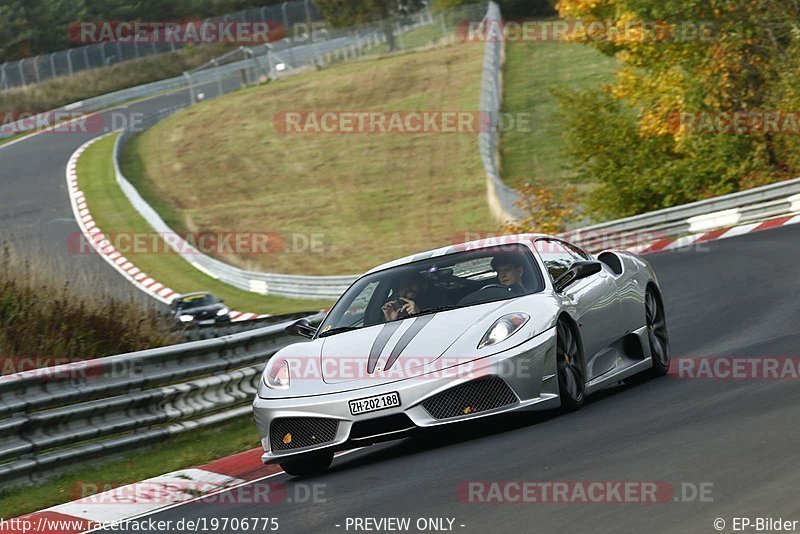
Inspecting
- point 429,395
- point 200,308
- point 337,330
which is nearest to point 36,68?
point 200,308

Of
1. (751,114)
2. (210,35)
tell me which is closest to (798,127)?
(751,114)

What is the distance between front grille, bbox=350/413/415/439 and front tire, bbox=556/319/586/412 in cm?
111

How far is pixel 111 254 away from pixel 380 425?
29780mm

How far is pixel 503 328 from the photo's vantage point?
8227 mm

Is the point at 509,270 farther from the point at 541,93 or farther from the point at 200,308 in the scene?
the point at 541,93

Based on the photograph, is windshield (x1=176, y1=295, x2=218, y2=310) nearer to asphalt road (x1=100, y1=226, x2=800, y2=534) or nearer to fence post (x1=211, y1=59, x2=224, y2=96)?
asphalt road (x1=100, y1=226, x2=800, y2=534)

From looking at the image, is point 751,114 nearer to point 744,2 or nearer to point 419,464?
point 744,2

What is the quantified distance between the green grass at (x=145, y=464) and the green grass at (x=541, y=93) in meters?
24.6

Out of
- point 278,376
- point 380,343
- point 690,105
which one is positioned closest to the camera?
point 380,343

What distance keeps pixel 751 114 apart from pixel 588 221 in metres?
5.11

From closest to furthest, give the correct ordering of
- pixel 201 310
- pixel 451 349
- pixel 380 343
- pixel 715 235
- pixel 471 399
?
pixel 471 399, pixel 451 349, pixel 380 343, pixel 715 235, pixel 201 310

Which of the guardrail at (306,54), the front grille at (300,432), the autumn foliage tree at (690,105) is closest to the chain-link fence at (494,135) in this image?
the autumn foliage tree at (690,105)

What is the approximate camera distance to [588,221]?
33031 mm

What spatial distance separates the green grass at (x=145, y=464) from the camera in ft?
28.3
